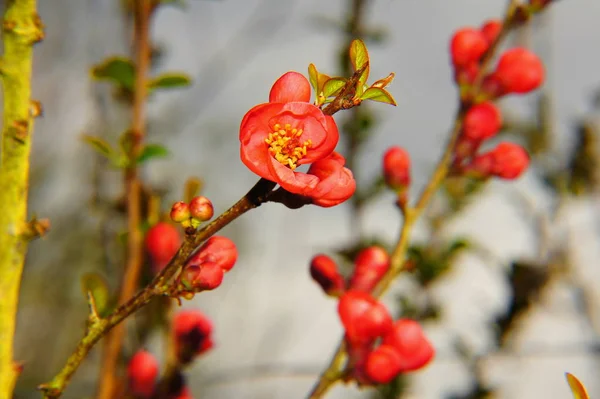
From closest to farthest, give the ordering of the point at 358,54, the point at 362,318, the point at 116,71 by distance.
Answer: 1. the point at 358,54
2. the point at 362,318
3. the point at 116,71

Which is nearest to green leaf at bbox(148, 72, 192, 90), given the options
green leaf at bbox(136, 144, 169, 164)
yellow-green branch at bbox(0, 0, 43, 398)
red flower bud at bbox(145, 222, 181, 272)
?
green leaf at bbox(136, 144, 169, 164)

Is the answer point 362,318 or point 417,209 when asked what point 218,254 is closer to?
point 362,318

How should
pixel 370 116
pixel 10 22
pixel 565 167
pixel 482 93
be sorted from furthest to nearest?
pixel 565 167 < pixel 370 116 < pixel 482 93 < pixel 10 22

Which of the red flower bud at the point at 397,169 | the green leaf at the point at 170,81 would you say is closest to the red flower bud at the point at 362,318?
the red flower bud at the point at 397,169

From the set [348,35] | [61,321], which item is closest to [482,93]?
[348,35]

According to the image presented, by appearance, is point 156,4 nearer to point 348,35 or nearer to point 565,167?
point 348,35

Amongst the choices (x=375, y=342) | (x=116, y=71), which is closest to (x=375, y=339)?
(x=375, y=342)
